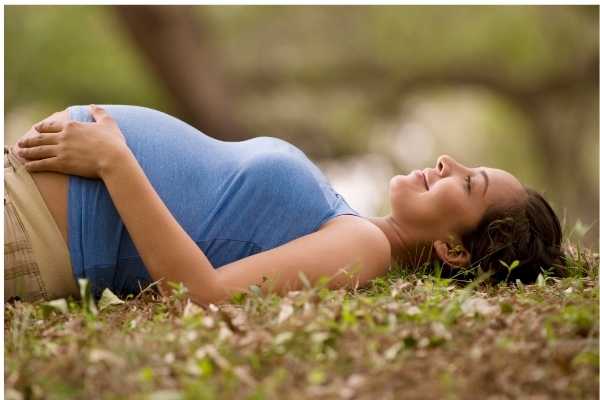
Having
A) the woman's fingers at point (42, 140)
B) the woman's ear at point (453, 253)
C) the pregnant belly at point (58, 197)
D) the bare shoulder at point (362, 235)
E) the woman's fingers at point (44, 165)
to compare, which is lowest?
the woman's ear at point (453, 253)

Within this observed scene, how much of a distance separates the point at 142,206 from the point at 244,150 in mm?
635

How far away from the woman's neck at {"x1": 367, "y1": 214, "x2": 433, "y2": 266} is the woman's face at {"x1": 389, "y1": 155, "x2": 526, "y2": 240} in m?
0.03

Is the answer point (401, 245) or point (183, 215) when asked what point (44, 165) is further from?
point (401, 245)

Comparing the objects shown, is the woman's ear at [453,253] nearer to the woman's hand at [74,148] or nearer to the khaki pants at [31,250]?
the woman's hand at [74,148]

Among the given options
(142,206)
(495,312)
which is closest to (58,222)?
(142,206)

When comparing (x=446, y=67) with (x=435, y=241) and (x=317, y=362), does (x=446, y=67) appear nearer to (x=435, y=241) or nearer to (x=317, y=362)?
(x=435, y=241)

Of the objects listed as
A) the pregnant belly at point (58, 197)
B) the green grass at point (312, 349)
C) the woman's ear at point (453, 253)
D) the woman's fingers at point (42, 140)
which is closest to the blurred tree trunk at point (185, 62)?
the woman's fingers at point (42, 140)

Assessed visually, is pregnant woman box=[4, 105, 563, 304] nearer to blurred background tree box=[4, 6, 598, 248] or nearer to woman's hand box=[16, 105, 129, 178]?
woman's hand box=[16, 105, 129, 178]

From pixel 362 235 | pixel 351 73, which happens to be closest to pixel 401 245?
pixel 362 235

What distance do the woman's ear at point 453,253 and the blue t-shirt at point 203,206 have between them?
52 centimetres

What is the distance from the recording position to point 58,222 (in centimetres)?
345

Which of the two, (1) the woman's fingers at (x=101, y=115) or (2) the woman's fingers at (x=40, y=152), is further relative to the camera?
(1) the woman's fingers at (x=101, y=115)

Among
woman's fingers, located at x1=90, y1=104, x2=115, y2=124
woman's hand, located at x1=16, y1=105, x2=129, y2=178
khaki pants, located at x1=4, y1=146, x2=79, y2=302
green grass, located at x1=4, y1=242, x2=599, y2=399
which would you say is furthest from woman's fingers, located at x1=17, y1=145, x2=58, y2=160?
green grass, located at x1=4, y1=242, x2=599, y2=399

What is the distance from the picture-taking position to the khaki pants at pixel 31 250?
11.1 feet
